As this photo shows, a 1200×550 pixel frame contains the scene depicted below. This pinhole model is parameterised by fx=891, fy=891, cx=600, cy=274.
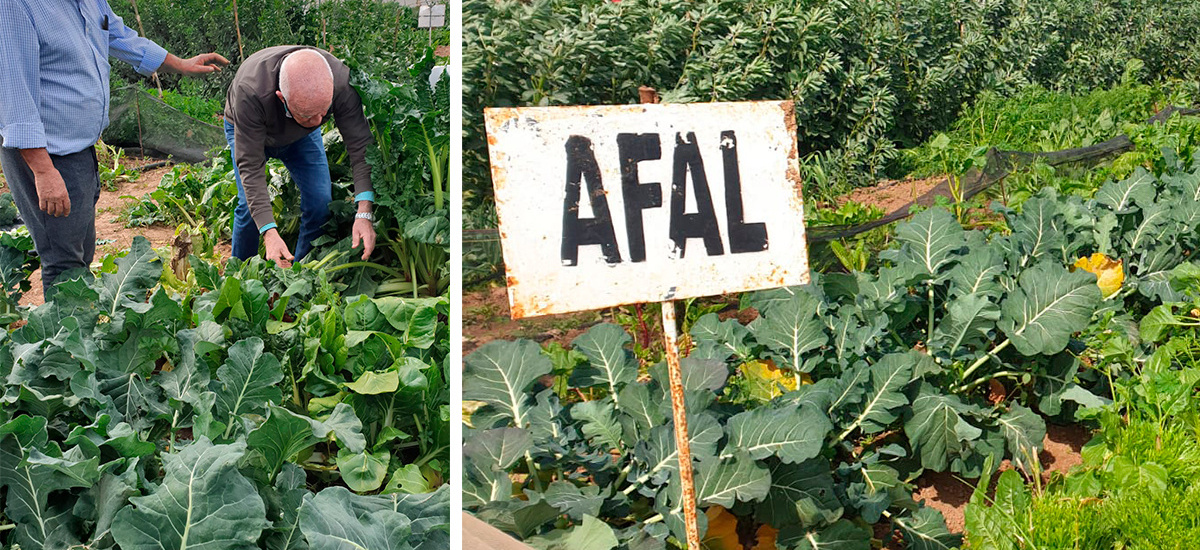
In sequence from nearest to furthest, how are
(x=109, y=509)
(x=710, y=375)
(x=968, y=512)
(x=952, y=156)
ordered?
1. (x=109, y=509)
2. (x=968, y=512)
3. (x=710, y=375)
4. (x=952, y=156)

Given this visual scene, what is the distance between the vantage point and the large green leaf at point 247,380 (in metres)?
2.15

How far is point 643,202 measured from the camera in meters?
1.59

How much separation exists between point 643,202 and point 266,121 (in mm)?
2176

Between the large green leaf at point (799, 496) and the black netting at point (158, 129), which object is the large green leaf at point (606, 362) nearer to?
the large green leaf at point (799, 496)

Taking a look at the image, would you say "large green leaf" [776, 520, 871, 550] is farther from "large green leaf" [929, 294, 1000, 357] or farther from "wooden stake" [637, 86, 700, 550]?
"large green leaf" [929, 294, 1000, 357]

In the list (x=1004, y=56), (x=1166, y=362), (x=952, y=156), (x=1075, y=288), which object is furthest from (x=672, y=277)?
(x=1004, y=56)

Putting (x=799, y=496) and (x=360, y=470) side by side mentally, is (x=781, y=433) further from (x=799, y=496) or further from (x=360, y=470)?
(x=360, y=470)

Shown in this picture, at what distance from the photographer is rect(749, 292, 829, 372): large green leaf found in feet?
7.72

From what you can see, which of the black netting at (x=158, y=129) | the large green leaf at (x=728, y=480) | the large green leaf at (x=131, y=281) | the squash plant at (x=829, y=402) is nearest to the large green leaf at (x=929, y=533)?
the squash plant at (x=829, y=402)

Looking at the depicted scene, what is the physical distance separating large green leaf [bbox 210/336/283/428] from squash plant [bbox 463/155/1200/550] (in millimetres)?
486

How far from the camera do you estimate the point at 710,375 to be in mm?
2146

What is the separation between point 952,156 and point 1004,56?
2.65 m

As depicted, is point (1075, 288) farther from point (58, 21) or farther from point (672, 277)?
point (58, 21)

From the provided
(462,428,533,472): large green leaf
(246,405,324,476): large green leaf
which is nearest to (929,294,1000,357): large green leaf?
(462,428,533,472): large green leaf
